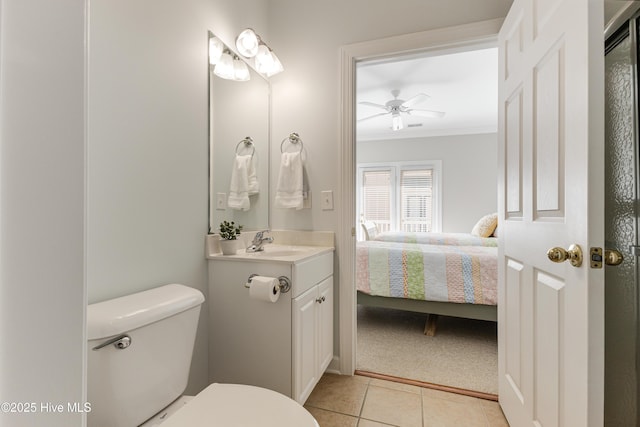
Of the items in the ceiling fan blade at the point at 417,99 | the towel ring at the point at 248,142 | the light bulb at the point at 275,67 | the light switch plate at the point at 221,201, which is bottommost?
the light switch plate at the point at 221,201

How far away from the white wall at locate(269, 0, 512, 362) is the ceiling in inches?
7.7

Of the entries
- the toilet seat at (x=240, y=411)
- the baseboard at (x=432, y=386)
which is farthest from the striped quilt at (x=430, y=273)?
the toilet seat at (x=240, y=411)

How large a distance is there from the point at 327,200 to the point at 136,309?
3.94 ft

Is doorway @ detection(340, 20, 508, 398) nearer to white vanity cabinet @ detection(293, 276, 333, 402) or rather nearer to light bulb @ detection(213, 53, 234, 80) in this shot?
white vanity cabinet @ detection(293, 276, 333, 402)

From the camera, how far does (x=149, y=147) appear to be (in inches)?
45.6

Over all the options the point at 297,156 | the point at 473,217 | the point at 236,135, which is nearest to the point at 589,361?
the point at 297,156

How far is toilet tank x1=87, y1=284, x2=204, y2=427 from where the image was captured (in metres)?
0.78

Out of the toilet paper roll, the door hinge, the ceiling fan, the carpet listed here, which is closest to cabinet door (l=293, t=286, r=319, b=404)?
the toilet paper roll

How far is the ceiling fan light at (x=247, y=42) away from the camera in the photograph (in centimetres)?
161

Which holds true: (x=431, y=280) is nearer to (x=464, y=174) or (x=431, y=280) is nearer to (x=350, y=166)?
(x=350, y=166)

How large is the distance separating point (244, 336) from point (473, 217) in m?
4.90

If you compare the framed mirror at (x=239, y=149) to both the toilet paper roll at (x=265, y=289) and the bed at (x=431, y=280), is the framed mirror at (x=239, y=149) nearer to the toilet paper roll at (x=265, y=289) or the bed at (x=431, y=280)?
the toilet paper roll at (x=265, y=289)

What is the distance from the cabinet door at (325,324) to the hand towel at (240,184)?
66 centimetres

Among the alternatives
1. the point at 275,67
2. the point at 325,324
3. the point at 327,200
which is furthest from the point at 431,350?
the point at 275,67
